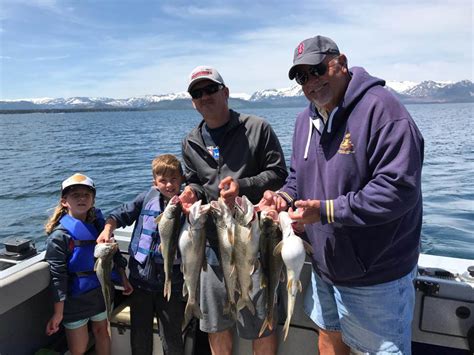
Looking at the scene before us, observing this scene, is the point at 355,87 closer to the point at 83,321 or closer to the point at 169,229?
the point at 169,229

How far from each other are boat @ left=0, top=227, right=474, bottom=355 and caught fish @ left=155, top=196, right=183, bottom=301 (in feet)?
3.85

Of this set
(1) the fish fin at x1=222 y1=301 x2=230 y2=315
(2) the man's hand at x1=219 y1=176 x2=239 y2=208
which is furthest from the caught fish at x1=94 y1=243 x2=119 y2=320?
(2) the man's hand at x1=219 y1=176 x2=239 y2=208

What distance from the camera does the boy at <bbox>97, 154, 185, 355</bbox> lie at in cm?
378

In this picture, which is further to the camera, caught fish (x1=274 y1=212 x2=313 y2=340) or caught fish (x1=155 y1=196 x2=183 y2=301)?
caught fish (x1=155 y1=196 x2=183 y2=301)

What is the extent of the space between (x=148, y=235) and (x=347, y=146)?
7.07ft

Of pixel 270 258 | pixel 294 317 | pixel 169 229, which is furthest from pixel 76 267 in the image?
pixel 294 317

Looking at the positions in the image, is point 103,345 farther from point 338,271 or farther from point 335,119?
point 335,119

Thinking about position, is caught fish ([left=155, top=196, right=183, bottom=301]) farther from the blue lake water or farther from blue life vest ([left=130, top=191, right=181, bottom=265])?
the blue lake water

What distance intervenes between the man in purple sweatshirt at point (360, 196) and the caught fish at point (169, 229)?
789 mm

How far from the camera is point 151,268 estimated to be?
12.3 feet

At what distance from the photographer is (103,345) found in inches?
162

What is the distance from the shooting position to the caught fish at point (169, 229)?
3234 millimetres

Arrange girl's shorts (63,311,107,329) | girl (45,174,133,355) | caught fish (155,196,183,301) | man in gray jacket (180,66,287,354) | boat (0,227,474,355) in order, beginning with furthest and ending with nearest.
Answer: girl's shorts (63,311,107,329)
girl (45,174,133,355)
man in gray jacket (180,66,287,354)
boat (0,227,474,355)
caught fish (155,196,183,301)

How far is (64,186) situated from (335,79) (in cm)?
286
